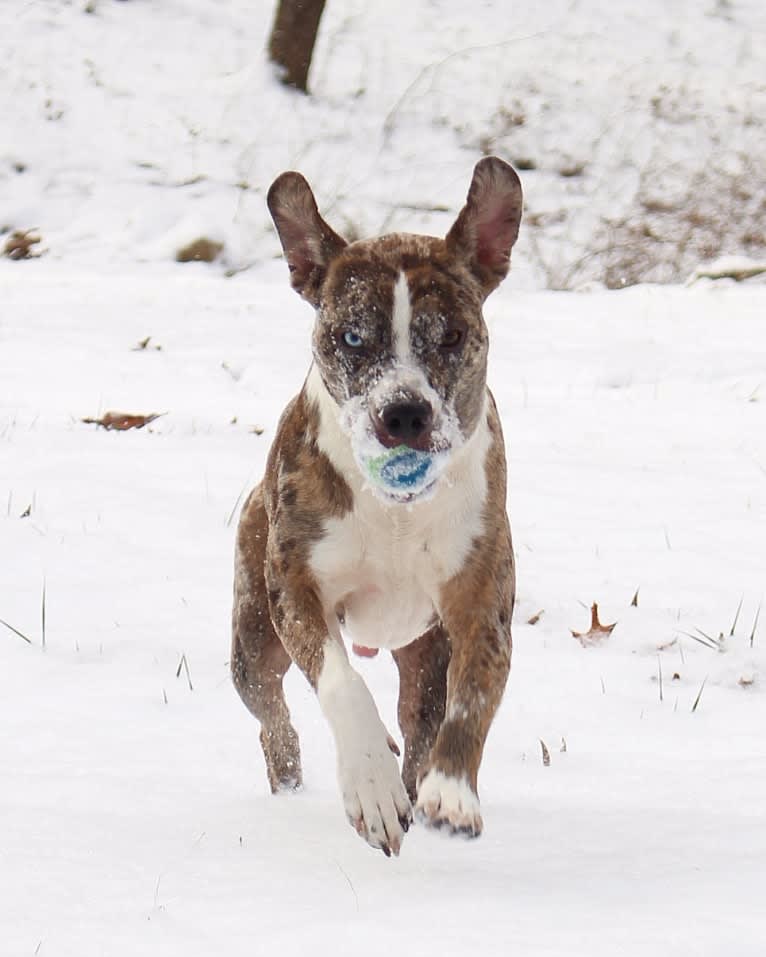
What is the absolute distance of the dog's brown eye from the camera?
12.5 ft

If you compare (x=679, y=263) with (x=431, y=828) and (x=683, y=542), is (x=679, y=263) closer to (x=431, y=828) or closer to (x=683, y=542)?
(x=683, y=542)

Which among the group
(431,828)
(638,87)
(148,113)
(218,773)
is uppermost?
(431,828)

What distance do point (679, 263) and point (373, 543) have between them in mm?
9675

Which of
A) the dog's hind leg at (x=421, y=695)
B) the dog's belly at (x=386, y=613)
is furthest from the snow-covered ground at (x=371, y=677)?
the dog's belly at (x=386, y=613)

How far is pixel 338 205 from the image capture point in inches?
560

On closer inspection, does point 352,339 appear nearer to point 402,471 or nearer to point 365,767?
point 402,471

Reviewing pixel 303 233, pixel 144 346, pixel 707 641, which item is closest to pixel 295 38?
pixel 144 346

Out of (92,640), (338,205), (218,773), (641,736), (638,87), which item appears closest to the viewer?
(218,773)

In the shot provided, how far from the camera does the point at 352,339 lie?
383 centimetres

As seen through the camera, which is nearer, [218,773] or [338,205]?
[218,773]

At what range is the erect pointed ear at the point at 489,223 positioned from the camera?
13.6ft

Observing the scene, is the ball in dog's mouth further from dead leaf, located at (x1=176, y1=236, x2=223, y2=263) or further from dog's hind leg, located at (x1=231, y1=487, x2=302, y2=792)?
dead leaf, located at (x1=176, y1=236, x2=223, y2=263)

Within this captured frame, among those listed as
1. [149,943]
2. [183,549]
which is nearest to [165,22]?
[183,549]

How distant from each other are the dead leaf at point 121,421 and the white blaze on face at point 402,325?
16.0ft
